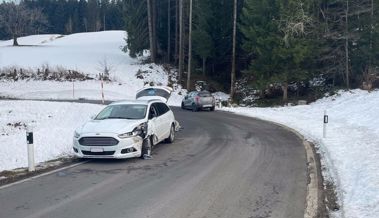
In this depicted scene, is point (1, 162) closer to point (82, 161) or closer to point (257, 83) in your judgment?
point (82, 161)

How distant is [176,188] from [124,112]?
5108 mm

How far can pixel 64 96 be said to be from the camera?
4288 cm

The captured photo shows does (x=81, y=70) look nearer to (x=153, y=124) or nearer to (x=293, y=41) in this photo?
(x=293, y=41)

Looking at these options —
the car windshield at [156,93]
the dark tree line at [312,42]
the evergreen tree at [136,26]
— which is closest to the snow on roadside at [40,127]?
the car windshield at [156,93]

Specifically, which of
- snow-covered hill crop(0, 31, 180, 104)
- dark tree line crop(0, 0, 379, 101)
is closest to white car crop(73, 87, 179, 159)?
dark tree line crop(0, 0, 379, 101)

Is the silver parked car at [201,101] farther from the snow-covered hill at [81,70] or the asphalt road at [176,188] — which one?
the asphalt road at [176,188]

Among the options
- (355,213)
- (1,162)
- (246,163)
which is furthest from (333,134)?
(1,162)

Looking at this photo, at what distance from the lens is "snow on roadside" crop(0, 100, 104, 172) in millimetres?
13448

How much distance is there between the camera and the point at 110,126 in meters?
11.9

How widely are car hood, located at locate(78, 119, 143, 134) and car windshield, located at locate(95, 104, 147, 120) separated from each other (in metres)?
0.53

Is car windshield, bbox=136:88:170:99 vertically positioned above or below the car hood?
above

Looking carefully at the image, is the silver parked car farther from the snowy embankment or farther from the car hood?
the car hood

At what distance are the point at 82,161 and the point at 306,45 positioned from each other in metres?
27.0

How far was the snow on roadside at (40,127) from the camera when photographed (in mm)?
13448
